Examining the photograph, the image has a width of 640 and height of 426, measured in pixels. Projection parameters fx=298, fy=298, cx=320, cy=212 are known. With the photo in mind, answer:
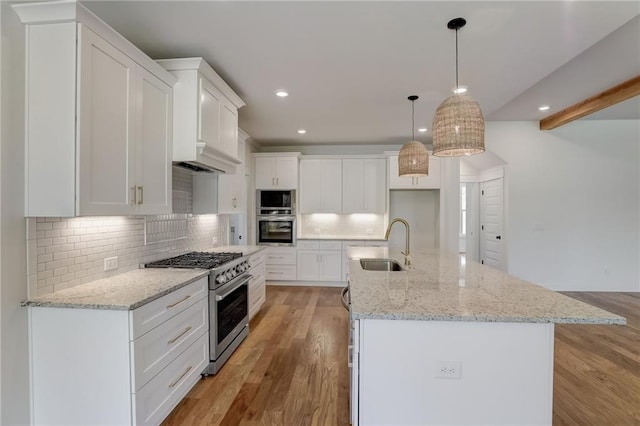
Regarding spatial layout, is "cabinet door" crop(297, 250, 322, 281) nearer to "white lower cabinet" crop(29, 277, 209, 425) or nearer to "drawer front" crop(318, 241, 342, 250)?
"drawer front" crop(318, 241, 342, 250)

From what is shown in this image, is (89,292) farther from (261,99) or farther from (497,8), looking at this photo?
(497,8)

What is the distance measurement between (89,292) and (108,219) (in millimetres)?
623

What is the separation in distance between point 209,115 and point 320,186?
3.13m

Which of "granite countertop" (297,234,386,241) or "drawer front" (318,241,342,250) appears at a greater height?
"granite countertop" (297,234,386,241)

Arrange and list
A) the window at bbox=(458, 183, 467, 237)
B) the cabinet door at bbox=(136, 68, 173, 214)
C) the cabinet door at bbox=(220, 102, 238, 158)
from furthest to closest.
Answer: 1. the window at bbox=(458, 183, 467, 237)
2. the cabinet door at bbox=(220, 102, 238, 158)
3. the cabinet door at bbox=(136, 68, 173, 214)

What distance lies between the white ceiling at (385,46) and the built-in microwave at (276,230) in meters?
2.19

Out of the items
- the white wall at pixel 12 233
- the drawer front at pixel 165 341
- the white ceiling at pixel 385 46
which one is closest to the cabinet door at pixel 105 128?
the white wall at pixel 12 233

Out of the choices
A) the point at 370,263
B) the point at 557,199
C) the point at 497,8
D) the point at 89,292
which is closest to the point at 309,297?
the point at 370,263

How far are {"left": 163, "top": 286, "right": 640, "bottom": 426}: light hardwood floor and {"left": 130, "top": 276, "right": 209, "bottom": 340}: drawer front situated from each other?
726 millimetres

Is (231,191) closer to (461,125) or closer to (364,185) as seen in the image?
(364,185)

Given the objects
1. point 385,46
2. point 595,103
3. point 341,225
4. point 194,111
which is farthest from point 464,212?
point 194,111

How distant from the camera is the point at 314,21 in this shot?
2.00m

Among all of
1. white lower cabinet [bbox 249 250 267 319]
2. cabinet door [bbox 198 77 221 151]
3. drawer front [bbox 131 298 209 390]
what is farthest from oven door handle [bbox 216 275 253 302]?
cabinet door [bbox 198 77 221 151]

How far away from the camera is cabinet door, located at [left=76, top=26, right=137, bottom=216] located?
163 cm
